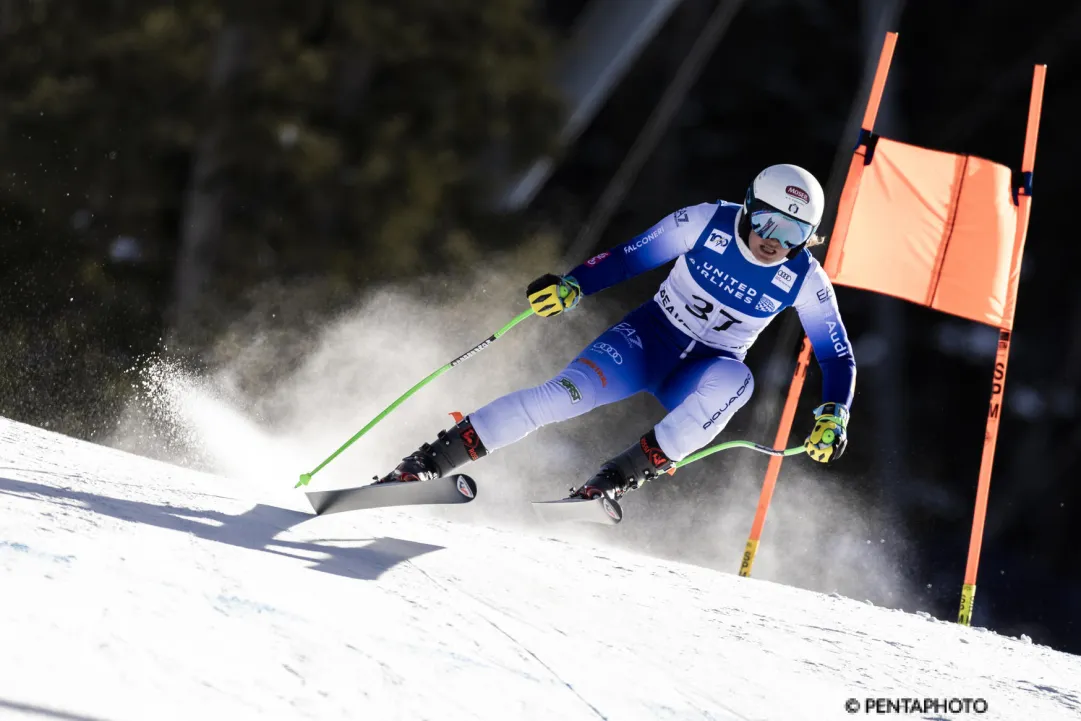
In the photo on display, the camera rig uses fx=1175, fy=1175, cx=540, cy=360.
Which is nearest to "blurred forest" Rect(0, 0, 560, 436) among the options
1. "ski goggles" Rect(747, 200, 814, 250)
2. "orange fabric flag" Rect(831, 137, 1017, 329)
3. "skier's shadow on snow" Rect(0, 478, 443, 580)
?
"orange fabric flag" Rect(831, 137, 1017, 329)

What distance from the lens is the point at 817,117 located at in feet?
44.7

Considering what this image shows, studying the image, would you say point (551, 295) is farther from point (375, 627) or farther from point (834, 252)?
point (834, 252)

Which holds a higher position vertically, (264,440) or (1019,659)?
(264,440)

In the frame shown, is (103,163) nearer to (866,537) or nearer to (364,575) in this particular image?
(866,537)

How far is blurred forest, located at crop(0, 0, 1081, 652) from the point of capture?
37.8ft

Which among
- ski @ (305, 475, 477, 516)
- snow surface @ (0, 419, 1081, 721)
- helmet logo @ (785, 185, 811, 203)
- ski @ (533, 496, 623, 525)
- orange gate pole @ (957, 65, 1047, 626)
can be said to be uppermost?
orange gate pole @ (957, 65, 1047, 626)

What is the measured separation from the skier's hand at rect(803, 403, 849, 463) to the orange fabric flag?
149 centimetres

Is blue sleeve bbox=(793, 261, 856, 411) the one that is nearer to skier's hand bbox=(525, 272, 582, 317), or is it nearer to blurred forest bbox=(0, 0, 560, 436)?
skier's hand bbox=(525, 272, 582, 317)

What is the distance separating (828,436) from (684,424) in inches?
19.5

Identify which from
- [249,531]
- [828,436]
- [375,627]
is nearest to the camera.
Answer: [375,627]

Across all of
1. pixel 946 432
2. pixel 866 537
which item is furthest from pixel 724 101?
pixel 866 537

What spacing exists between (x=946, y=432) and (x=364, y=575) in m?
10.5

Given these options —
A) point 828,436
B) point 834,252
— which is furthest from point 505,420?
point 834,252

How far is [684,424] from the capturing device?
401cm
